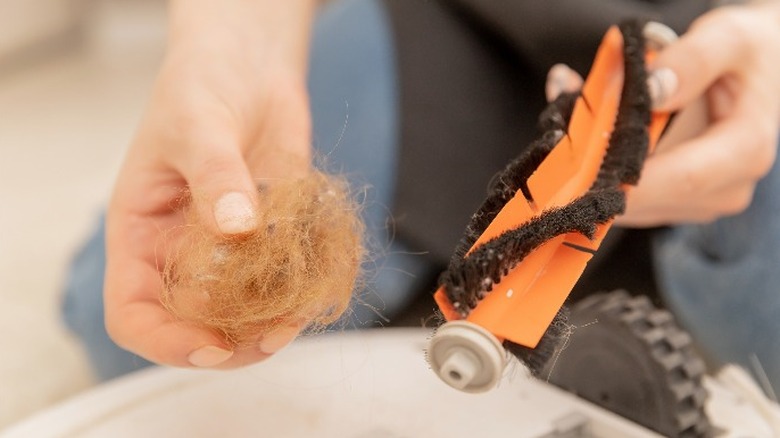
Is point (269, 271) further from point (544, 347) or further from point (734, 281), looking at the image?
point (734, 281)

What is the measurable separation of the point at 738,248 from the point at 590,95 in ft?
0.74

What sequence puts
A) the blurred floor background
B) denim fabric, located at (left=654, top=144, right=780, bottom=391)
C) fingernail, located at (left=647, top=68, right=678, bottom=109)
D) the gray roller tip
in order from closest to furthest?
the gray roller tip → fingernail, located at (left=647, top=68, right=678, bottom=109) → denim fabric, located at (left=654, top=144, right=780, bottom=391) → the blurred floor background

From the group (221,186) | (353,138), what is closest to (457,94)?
(353,138)

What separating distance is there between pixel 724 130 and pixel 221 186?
1.00 ft

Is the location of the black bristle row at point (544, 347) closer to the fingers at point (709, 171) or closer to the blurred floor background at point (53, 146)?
the fingers at point (709, 171)

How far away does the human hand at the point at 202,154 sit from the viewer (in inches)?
13.1

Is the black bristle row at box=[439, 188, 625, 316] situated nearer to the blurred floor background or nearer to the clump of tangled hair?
the clump of tangled hair

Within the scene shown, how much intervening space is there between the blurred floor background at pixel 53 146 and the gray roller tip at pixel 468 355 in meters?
0.52

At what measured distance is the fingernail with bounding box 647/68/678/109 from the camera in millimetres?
382

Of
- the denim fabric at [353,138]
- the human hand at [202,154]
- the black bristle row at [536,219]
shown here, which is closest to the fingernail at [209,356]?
the human hand at [202,154]

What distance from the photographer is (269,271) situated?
0.30 meters

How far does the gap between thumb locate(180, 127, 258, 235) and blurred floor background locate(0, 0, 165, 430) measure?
40 centimetres

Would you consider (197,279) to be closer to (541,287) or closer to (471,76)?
(541,287)

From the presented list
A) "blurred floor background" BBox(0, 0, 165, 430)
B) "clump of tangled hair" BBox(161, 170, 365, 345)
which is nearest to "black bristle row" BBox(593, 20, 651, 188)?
"clump of tangled hair" BBox(161, 170, 365, 345)
